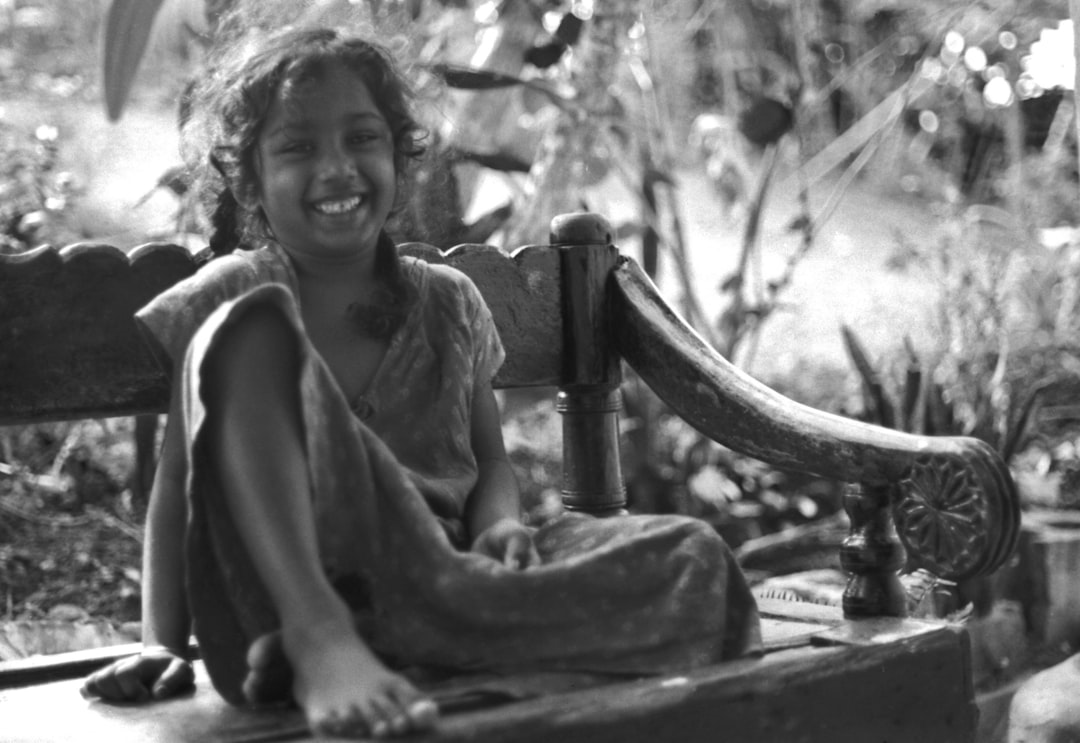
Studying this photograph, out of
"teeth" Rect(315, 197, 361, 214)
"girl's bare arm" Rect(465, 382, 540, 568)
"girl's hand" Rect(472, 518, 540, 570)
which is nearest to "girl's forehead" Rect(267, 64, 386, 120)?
"teeth" Rect(315, 197, 361, 214)

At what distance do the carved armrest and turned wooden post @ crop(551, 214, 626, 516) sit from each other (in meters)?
0.03

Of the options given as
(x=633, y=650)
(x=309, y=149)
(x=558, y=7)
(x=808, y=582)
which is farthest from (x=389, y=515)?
(x=558, y=7)

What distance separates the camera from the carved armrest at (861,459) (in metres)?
1.78

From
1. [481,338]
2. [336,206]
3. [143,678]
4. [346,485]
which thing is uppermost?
[336,206]

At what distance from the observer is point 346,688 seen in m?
1.44

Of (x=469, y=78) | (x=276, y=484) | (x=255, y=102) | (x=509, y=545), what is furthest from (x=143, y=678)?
(x=469, y=78)

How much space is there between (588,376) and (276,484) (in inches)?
36.2

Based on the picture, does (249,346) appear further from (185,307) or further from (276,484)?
(185,307)

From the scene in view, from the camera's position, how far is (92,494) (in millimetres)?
3682

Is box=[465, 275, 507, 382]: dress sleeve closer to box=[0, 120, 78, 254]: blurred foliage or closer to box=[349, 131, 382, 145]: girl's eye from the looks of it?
box=[349, 131, 382, 145]: girl's eye

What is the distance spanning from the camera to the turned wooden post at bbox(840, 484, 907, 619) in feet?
6.50

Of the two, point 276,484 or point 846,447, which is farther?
point 846,447

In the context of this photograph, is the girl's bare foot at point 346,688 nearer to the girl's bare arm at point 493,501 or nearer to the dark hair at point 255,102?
the girl's bare arm at point 493,501

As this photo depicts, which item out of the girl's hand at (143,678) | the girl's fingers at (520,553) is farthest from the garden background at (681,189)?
the girl's hand at (143,678)
